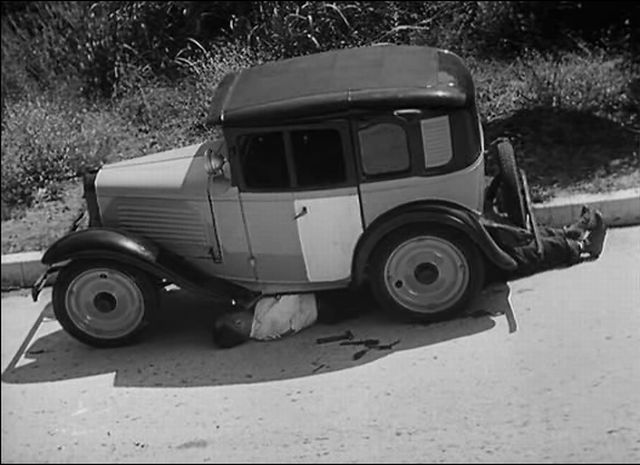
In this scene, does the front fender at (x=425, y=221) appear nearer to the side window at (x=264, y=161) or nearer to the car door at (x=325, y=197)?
the car door at (x=325, y=197)

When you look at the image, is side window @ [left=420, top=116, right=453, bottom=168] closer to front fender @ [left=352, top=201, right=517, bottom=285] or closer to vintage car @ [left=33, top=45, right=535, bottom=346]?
vintage car @ [left=33, top=45, right=535, bottom=346]

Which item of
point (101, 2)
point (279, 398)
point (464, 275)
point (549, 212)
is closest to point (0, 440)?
point (279, 398)

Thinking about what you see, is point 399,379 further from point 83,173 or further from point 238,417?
point 83,173

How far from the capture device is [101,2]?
15.9 ft

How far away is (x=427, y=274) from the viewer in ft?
17.6

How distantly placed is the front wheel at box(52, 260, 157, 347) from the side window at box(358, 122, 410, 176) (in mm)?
1156

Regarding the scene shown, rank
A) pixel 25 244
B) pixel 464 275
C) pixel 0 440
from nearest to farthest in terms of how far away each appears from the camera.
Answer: pixel 0 440 → pixel 25 244 → pixel 464 275

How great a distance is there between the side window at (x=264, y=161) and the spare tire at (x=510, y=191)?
1.22 m

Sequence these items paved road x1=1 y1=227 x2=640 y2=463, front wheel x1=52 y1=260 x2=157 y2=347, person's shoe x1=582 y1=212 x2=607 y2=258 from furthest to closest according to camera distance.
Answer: person's shoe x1=582 y1=212 x2=607 y2=258, front wheel x1=52 y1=260 x2=157 y2=347, paved road x1=1 y1=227 x2=640 y2=463

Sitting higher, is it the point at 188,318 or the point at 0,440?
the point at 0,440

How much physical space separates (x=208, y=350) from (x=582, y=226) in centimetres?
217

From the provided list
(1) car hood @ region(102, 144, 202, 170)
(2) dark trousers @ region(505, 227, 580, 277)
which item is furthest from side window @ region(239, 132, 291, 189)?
(2) dark trousers @ region(505, 227, 580, 277)

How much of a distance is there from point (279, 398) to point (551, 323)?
4.39 feet

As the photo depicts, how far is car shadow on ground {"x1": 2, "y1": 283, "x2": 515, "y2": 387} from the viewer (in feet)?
16.0
